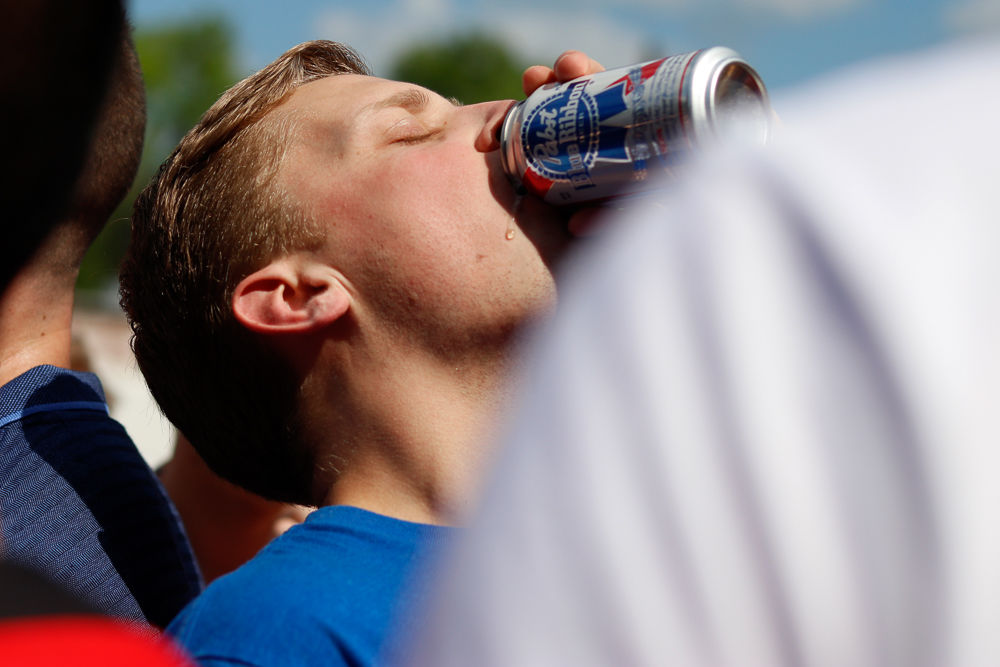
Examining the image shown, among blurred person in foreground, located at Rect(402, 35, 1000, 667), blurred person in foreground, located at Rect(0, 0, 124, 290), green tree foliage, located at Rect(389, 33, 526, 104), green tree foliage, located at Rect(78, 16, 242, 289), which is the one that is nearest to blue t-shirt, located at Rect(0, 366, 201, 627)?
blurred person in foreground, located at Rect(0, 0, 124, 290)

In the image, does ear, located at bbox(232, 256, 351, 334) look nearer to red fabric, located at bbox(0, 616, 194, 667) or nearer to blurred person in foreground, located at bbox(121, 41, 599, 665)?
blurred person in foreground, located at bbox(121, 41, 599, 665)

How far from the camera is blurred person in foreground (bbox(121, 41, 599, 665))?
51.8 inches

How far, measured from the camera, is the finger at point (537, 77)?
4.48ft

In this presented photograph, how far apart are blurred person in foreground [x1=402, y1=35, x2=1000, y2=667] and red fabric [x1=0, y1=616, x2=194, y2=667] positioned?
14 cm

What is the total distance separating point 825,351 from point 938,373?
4cm

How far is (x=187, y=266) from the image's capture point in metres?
1.52

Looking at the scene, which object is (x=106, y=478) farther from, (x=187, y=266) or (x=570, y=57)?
(x=570, y=57)

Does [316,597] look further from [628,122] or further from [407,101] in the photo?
[407,101]

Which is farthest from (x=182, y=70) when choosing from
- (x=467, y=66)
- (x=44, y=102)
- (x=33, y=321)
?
(x=44, y=102)

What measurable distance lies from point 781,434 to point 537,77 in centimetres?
112

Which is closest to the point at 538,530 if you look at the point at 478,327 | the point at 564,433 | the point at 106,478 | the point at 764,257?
the point at 564,433

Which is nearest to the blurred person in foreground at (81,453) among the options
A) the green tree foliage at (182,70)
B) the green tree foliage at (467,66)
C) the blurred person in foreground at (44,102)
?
the blurred person in foreground at (44,102)

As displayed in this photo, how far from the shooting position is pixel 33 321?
146cm

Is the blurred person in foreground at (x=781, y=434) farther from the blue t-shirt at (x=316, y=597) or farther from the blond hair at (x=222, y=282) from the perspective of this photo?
the blond hair at (x=222, y=282)
